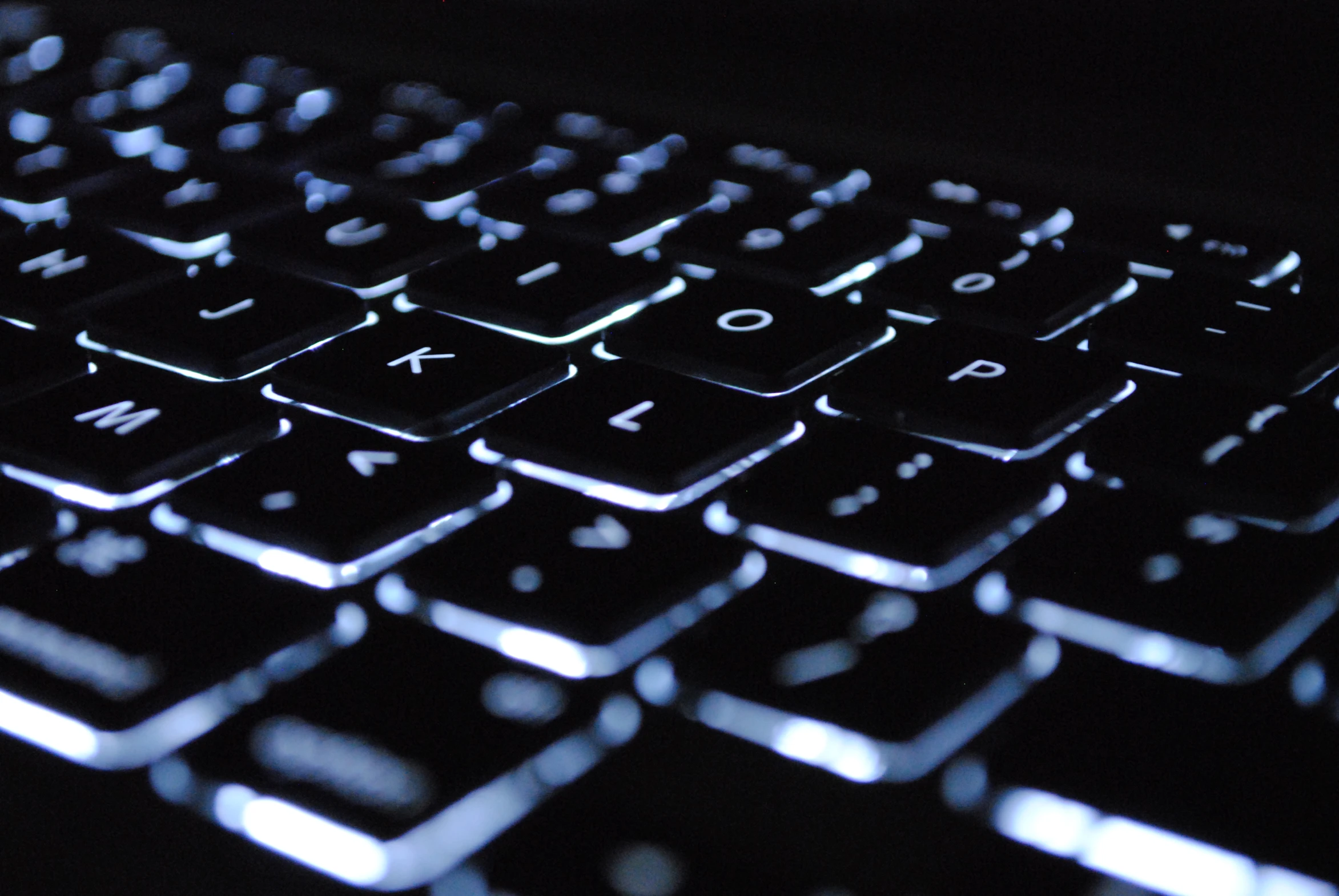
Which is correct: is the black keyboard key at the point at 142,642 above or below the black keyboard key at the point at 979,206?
below

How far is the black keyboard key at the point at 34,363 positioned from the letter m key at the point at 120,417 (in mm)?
45

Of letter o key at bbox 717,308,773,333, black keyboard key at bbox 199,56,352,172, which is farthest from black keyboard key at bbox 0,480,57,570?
black keyboard key at bbox 199,56,352,172

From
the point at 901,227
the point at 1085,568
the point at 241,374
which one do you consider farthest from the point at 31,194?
the point at 1085,568

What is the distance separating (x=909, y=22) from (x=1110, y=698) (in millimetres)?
472

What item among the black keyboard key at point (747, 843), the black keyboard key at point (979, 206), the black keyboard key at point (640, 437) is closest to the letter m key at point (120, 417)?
the black keyboard key at point (640, 437)

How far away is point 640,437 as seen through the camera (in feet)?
1.31

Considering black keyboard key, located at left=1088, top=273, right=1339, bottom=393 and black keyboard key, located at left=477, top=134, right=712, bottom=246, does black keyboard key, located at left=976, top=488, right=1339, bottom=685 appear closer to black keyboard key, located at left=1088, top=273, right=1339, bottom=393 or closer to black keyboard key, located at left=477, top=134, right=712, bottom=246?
black keyboard key, located at left=1088, top=273, right=1339, bottom=393

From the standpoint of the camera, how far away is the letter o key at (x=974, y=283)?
50 centimetres

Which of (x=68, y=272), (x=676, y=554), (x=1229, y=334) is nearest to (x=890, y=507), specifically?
(x=676, y=554)

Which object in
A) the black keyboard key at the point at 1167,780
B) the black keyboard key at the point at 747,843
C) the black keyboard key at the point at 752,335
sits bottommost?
the black keyboard key at the point at 747,843

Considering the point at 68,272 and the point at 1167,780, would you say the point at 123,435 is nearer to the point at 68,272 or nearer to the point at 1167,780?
the point at 68,272

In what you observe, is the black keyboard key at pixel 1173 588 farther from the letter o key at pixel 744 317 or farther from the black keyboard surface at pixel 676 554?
the letter o key at pixel 744 317

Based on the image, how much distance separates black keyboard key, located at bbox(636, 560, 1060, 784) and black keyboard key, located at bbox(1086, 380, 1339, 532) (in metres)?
0.08

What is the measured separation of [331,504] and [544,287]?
0.57 feet
